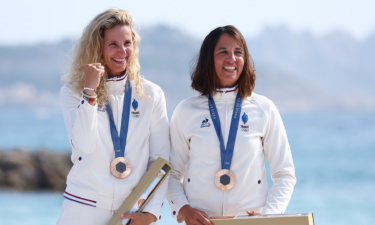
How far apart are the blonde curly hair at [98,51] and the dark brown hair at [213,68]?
47cm

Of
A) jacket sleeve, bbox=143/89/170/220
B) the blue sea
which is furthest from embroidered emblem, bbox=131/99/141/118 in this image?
the blue sea

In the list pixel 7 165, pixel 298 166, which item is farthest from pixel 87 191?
pixel 298 166

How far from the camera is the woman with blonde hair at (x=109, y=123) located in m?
2.89

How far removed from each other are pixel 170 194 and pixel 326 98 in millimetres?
82421

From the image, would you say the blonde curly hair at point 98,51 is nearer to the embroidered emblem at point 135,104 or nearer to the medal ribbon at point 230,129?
the embroidered emblem at point 135,104

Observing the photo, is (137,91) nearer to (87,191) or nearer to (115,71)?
(115,71)

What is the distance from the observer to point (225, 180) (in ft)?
9.87

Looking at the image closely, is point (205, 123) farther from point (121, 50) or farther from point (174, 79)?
point (174, 79)

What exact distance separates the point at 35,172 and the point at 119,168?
11530 millimetres

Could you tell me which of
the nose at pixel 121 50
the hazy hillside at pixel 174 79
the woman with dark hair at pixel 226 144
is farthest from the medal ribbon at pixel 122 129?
the hazy hillside at pixel 174 79

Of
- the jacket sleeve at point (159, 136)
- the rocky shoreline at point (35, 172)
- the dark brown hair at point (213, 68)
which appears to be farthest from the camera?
the rocky shoreline at point (35, 172)

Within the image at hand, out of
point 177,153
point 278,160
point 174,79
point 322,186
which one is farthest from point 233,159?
point 174,79

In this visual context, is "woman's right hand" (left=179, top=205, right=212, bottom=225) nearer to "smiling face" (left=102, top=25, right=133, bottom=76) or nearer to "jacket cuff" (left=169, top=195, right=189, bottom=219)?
"jacket cuff" (left=169, top=195, right=189, bottom=219)

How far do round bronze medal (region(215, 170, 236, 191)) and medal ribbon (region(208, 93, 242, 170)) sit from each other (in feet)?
0.14
